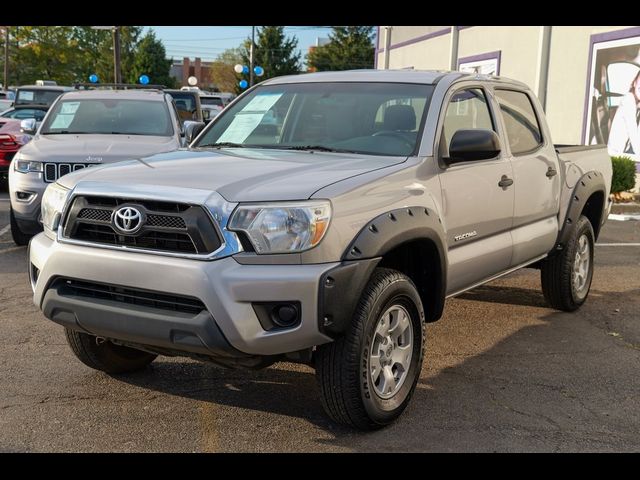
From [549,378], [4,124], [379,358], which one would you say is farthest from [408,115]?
[4,124]

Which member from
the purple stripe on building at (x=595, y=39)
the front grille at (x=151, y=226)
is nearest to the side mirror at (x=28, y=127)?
the front grille at (x=151, y=226)

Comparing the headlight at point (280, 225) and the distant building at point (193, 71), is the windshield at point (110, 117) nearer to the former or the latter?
the headlight at point (280, 225)

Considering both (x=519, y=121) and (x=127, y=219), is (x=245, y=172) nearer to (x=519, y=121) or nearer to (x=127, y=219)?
(x=127, y=219)

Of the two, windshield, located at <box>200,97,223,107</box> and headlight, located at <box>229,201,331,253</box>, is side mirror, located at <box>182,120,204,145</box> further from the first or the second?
windshield, located at <box>200,97,223,107</box>

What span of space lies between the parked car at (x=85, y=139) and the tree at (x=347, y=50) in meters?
54.5

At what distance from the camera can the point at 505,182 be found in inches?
206

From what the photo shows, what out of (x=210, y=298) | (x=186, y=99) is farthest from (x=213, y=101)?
(x=210, y=298)

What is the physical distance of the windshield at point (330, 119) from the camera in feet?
15.4

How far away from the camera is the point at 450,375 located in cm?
495

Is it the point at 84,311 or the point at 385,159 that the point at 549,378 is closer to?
the point at 385,159

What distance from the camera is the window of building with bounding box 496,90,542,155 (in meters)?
5.61

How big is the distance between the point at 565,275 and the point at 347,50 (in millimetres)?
58947

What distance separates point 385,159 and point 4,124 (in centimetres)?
1174

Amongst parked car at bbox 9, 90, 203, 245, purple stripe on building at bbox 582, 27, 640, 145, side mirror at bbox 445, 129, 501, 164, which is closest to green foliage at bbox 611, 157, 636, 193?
purple stripe on building at bbox 582, 27, 640, 145
